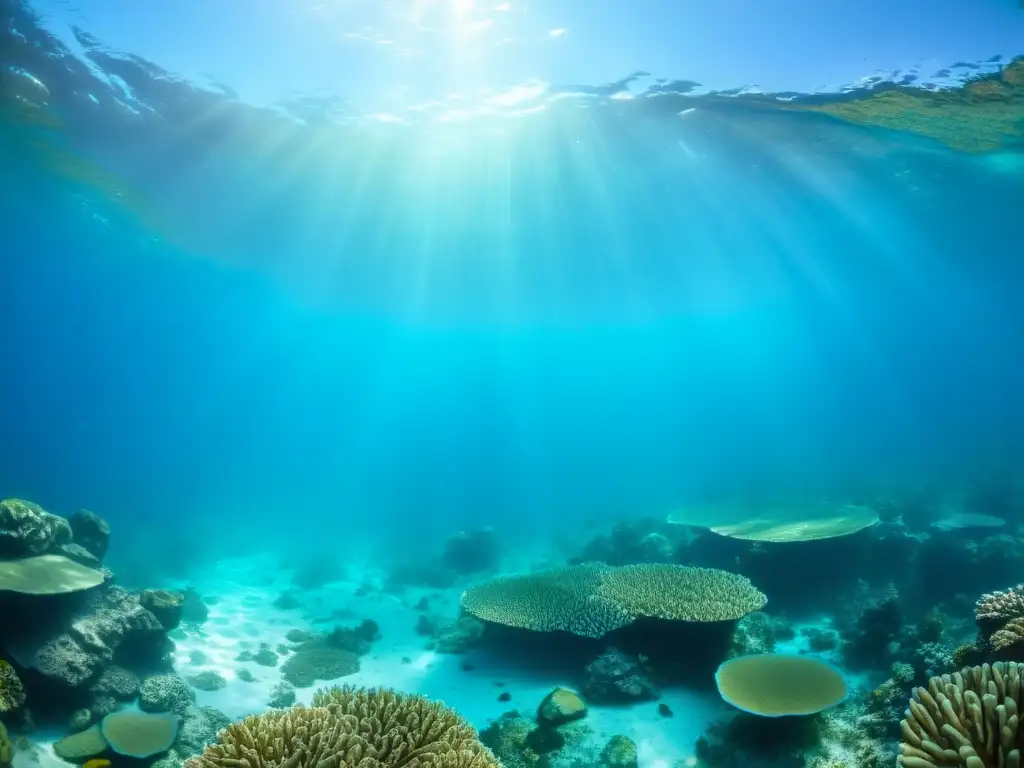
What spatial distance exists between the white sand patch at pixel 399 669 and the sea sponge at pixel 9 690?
300 centimetres

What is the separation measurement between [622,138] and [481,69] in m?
7.61

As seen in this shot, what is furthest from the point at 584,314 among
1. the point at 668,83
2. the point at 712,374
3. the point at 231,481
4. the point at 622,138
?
the point at 712,374

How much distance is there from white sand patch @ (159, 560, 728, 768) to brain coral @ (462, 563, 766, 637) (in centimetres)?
100

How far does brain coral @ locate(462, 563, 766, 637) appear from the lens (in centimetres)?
877

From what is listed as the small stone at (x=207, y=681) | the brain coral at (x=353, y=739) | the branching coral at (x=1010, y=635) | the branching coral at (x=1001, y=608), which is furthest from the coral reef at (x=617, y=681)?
the small stone at (x=207, y=681)

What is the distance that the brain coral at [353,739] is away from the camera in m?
3.41

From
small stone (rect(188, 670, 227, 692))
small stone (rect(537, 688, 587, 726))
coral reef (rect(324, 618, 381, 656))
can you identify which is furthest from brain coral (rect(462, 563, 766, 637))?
small stone (rect(188, 670, 227, 692))

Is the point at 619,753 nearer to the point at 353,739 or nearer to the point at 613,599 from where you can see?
the point at 613,599

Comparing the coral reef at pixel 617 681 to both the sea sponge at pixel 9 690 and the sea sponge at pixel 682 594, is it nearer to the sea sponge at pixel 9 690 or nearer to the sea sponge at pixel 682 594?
the sea sponge at pixel 682 594

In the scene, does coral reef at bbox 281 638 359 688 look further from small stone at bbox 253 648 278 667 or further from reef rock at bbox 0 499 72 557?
reef rock at bbox 0 499 72 557

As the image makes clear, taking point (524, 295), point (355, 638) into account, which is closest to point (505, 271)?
point (524, 295)

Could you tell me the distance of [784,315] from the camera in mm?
77500

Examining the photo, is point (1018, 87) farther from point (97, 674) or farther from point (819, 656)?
point (97, 674)

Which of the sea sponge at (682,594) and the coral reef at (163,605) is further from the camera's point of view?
the coral reef at (163,605)
